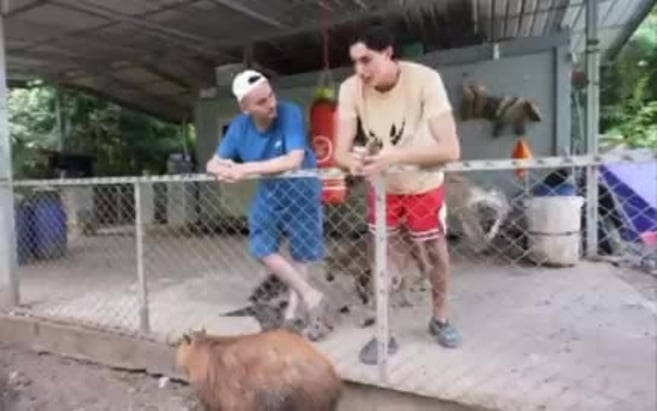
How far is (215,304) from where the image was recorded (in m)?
4.02

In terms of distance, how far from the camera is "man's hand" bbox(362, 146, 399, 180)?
239 cm

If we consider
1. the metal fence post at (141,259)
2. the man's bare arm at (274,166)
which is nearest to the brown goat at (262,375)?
the man's bare arm at (274,166)

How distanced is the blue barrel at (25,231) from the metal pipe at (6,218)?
7.04ft

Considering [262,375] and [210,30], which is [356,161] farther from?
[210,30]

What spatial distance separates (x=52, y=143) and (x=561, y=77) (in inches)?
347

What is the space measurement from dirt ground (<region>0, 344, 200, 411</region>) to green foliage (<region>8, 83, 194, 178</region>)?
299 inches

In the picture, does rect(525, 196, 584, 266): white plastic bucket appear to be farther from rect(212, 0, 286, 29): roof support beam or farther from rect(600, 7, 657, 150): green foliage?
rect(600, 7, 657, 150): green foliage

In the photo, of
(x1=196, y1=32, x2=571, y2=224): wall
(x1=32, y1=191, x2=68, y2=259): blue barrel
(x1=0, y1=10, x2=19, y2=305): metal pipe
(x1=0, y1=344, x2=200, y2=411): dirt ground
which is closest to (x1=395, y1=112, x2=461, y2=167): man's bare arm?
(x1=0, y1=344, x2=200, y2=411): dirt ground

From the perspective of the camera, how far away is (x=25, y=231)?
620 centimetres

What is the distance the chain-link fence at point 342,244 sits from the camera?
2877mm

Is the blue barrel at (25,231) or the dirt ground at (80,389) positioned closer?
the dirt ground at (80,389)

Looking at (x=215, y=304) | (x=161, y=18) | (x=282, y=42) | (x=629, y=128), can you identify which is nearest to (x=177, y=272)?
(x=215, y=304)

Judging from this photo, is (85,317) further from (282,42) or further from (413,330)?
(282,42)

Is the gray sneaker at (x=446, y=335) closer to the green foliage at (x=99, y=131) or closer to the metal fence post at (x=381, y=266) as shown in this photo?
the metal fence post at (x=381, y=266)
